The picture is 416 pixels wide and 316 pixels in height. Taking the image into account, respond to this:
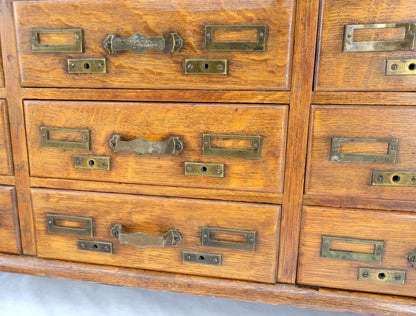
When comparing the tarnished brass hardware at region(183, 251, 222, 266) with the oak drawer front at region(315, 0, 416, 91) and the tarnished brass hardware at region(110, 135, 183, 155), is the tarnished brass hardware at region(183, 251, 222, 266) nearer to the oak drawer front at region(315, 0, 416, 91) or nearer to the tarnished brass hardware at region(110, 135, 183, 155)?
the tarnished brass hardware at region(110, 135, 183, 155)

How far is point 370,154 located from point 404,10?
0.94 feet

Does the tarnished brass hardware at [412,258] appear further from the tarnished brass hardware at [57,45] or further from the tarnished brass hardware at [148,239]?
the tarnished brass hardware at [57,45]

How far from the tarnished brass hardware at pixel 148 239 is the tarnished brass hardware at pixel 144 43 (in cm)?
42

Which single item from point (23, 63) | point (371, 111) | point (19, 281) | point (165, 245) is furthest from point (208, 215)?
point (19, 281)

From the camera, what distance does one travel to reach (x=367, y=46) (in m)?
0.69

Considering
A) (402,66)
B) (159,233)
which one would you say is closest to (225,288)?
(159,233)

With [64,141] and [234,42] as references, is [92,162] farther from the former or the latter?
[234,42]

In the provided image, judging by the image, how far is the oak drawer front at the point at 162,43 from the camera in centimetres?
72

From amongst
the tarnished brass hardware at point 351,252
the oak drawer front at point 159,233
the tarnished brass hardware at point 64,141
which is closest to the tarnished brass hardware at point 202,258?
the oak drawer front at point 159,233

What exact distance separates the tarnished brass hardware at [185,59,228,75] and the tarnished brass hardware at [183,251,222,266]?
430 millimetres

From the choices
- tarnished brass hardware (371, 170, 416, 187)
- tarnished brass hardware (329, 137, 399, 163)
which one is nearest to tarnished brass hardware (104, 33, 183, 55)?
tarnished brass hardware (329, 137, 399, 163)

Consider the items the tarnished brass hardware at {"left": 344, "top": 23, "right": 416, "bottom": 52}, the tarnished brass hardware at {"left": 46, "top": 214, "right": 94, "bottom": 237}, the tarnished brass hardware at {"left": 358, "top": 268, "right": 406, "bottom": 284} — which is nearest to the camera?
the tarnished brass hardware at {"left": 344, "top": 23, "right": 416, "bottom": 52}

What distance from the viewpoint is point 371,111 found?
2.35ft

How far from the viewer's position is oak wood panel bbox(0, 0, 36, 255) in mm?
819
